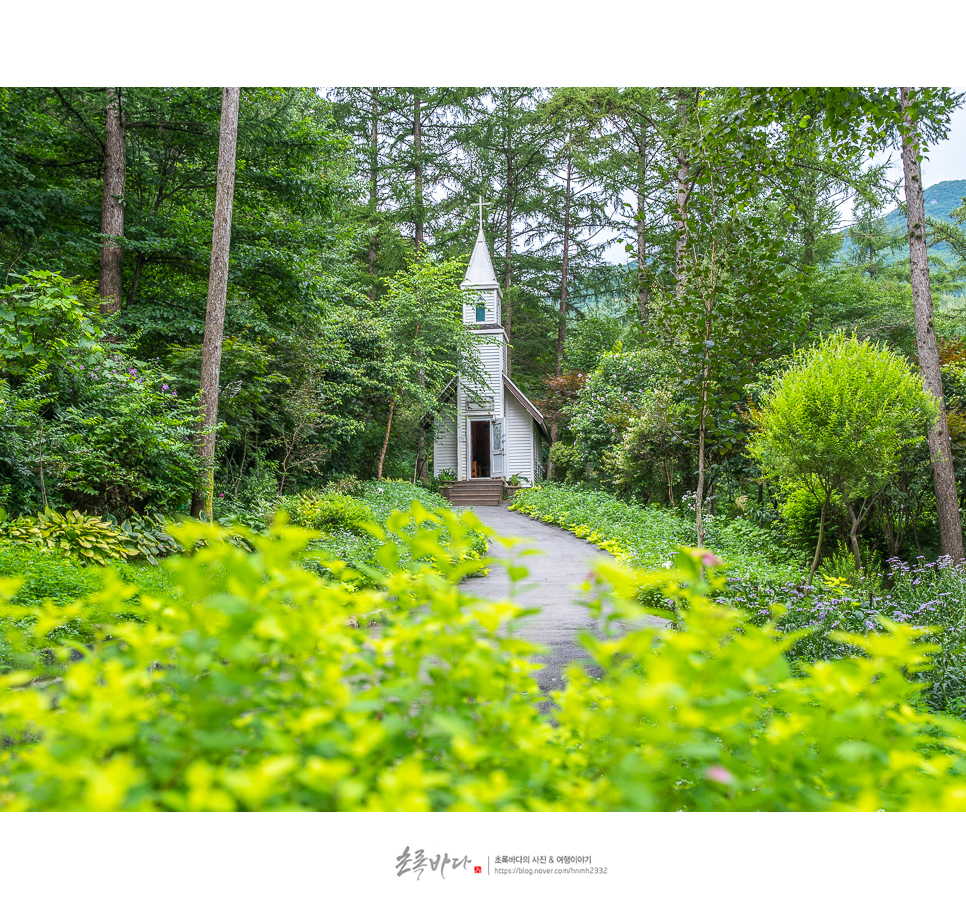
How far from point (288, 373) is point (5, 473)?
5345mm

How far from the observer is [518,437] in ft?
64.3

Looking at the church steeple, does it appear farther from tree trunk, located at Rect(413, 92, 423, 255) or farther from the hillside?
the hillside

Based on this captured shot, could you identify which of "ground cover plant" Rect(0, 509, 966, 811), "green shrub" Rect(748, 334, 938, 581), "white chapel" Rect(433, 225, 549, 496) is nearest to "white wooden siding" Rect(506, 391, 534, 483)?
"white chapel" Rect(433, 225, 549, 496)

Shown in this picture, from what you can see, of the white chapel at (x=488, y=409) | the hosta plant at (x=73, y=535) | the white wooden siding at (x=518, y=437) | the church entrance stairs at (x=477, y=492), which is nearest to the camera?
the hosta plant at (x=73, y=535)

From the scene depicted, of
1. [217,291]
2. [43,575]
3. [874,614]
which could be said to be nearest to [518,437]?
[217,291]

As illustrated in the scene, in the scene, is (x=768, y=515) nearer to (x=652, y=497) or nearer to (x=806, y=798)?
(x=652, y=497)

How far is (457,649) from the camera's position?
3.22 ft

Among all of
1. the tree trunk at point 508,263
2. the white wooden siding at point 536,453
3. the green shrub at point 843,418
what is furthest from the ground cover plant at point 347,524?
the tree trunk at point 508,263

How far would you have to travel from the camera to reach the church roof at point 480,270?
61.2 feet

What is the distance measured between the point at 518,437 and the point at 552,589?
530 inches

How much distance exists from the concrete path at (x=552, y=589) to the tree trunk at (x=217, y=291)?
3.28 metres

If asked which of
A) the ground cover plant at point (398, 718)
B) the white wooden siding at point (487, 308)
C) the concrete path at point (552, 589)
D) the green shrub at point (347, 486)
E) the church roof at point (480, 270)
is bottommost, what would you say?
the concrete path at point (552, 589)

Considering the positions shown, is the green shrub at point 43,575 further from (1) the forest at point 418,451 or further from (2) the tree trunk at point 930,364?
(2) the tree trunk at point 930,364
